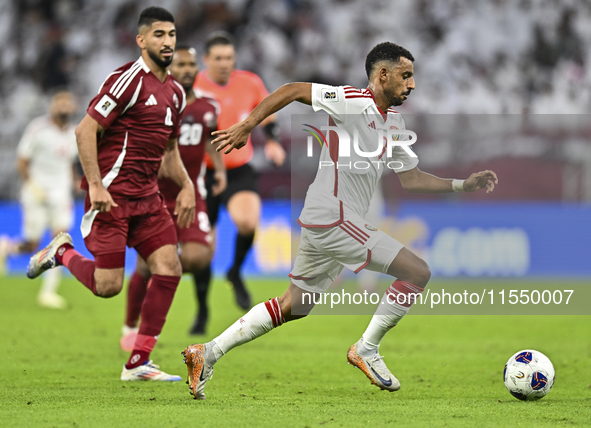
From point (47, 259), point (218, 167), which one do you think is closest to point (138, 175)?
point (47, 259)

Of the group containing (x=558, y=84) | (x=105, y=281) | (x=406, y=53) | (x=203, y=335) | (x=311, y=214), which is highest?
(x=558, y=84)

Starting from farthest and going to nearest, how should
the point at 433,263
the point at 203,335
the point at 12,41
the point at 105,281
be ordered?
the point at 12,41, the point at 433,263, the point at 203,335, the point at 105,281

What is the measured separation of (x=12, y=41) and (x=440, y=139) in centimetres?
928

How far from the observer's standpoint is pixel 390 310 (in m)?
4.82

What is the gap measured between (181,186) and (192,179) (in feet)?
5.14

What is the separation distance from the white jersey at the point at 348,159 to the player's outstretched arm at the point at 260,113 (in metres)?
0.14

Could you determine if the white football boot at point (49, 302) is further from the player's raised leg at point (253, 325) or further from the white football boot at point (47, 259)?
the player's raised leg at point (253, 325)

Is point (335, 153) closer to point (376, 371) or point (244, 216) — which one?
point (376, 371)

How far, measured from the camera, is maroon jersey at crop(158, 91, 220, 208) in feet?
23.7

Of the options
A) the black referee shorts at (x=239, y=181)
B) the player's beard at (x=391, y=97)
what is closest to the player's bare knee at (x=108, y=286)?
the player's beard at (x=391, y=97)

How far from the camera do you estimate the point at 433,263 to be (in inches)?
532

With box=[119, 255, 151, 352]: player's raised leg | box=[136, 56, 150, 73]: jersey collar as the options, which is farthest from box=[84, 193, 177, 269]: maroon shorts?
box=[119, 255, 151, 352]: player's raised leg

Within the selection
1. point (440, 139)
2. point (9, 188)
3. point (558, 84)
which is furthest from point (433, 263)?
point (9, 188)

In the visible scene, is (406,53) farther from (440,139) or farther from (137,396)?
(440,139)
